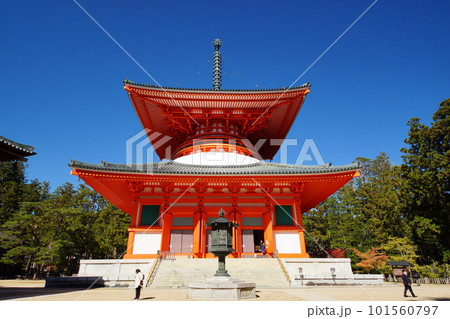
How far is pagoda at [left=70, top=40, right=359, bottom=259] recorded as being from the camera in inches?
614

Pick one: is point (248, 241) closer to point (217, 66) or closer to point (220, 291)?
point (220, 291)

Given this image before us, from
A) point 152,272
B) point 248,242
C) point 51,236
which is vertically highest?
point 51,236

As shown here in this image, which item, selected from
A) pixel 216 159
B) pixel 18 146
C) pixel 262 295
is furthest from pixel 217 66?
pixel 262 295

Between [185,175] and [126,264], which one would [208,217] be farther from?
[126,264]

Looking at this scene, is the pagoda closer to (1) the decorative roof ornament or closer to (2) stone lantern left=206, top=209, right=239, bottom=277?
(2) stone lantern left=206, top=209, right=239, bottom=277

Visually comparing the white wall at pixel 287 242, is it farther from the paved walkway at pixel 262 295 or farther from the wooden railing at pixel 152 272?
the wooden railing at pixel 152 272

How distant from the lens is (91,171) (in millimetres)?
14484

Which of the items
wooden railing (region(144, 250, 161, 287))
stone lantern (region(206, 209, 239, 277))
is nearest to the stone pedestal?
stone lantern (region(206, 209, 239, 277))

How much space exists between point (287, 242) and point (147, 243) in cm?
897

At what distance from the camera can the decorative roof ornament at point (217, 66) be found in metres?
29.2

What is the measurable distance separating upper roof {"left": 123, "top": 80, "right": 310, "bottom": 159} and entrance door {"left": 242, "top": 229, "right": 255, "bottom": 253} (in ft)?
30.0

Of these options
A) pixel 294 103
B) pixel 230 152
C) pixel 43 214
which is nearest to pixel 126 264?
pixel 230 152

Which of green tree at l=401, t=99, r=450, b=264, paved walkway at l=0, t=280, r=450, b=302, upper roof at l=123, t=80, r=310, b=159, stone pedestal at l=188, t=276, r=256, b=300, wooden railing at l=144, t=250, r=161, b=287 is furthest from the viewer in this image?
green tree at l=401, t=99, r=450, b=264

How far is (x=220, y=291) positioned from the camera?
796 centimetres
